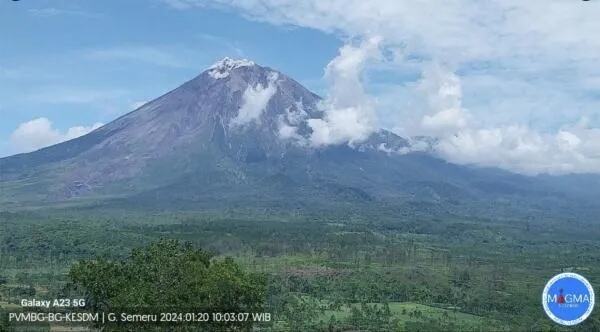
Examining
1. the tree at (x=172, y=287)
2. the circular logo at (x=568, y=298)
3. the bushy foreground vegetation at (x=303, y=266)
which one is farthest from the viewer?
the bushy foreground vegetation at (x=303, y=266)

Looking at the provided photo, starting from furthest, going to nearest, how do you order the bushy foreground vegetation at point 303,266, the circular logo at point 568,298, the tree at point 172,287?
the bushy foreground vegetation at point 303,266 < the tree at point 172,287 < the circular logo at point 568,298

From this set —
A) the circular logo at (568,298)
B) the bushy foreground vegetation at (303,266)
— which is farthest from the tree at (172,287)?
the circular logo at (568,298)

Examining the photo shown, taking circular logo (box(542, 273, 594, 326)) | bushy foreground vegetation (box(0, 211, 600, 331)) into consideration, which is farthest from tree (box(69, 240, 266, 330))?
circular logo (box(542, 273, 594, 326))

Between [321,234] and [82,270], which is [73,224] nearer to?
[321,234]

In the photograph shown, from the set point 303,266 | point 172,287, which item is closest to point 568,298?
point 172,287

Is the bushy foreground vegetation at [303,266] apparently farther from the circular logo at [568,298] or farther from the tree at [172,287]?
the circular logo at [568,298]

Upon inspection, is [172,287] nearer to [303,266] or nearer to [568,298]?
[568,298]

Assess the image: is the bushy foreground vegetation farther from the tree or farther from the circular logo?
the circular logo
